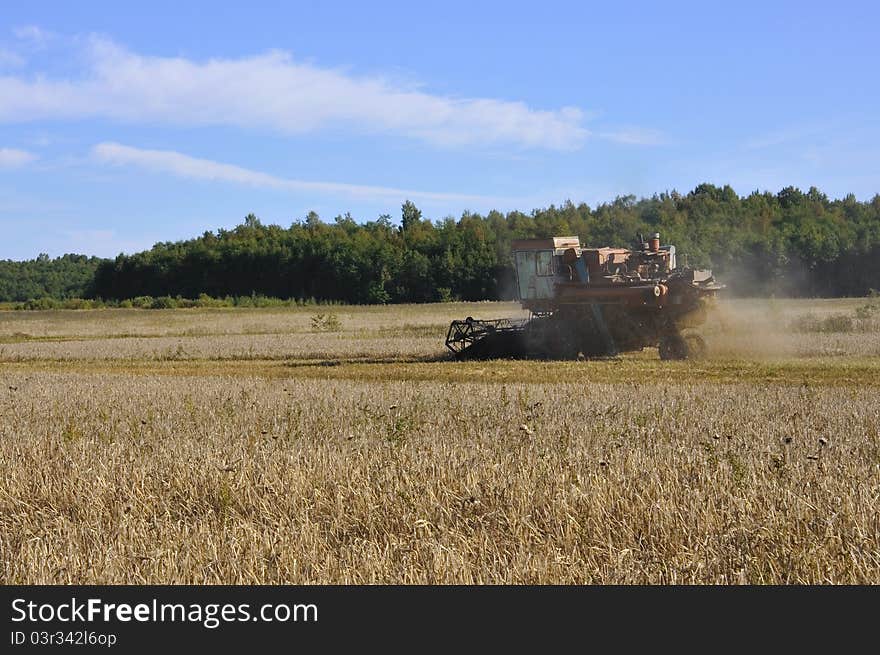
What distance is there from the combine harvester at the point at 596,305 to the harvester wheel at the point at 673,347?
0.02m

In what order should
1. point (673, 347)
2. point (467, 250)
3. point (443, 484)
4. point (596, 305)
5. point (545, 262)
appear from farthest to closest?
point (467, 250) → point (545, 262) → point (596, 305) → point (673, 347) → point (443, 484)

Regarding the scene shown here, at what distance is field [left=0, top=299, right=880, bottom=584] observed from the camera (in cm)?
590

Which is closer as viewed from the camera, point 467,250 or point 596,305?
point 596,305

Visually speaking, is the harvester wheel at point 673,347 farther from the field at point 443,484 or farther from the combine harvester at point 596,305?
the field at point 443,484

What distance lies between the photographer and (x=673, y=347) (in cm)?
2180

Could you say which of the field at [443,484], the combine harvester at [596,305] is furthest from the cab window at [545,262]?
the field at [443,484]

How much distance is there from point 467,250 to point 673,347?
62.7m

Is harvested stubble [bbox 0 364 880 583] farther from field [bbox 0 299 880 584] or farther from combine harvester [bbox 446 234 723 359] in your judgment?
combine harvester [bbox 446 234 723 359]

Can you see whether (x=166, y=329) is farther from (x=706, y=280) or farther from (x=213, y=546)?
(x=213, y=546)

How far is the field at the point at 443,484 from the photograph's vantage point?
5.90 meters

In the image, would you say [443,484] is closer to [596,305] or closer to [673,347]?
[673,347]

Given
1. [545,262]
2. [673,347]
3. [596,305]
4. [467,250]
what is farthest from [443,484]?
[467,250]

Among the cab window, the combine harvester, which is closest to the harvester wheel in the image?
the combine harvester

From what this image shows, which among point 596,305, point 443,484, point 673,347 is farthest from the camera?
point 596,305
